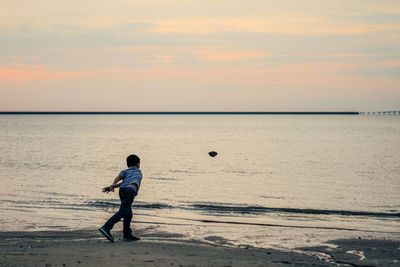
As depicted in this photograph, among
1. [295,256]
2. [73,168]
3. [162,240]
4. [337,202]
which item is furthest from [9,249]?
[73,168]

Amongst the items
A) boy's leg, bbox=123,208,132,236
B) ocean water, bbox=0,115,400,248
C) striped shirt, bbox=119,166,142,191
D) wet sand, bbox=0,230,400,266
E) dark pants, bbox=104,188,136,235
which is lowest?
ocean water, bbox=0,115,400,248

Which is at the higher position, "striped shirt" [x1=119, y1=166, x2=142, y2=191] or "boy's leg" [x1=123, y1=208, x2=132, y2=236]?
"striped shirt" [x1=119, y1=166, x2=142, y2=191]

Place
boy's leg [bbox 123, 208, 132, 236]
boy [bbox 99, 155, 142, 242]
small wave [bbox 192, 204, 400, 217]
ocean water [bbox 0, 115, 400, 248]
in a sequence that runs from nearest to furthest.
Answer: boy [bbox 99, 155, 142, 242] → boy's leg [bbox 123, 208, 132, 236] → ocean water [bbox 0, 115, 400, 248] → small wave [bbox 192, 204, 400, 217]

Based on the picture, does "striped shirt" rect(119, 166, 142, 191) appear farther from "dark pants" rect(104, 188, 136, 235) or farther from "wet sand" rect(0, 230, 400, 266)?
"wet sand" rect(0, 230, 400, 266)

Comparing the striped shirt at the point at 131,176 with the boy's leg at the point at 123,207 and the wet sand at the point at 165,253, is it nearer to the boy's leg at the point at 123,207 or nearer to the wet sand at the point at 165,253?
the boy's leg at the point at 123,207

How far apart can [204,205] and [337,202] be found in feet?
18.9

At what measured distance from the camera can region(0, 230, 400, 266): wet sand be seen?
937 centimetres

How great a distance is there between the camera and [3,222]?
14.5 metres

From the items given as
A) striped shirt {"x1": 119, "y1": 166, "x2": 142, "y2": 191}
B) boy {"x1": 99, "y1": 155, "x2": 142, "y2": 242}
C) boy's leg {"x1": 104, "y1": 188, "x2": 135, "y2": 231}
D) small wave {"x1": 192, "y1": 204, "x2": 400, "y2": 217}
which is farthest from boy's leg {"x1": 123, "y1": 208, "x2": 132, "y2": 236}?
small wave {"x1": 192, "y1": 204, "x2": 400, "y2": 217}

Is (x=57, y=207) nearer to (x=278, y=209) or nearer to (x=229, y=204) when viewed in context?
(x=229, y=204)

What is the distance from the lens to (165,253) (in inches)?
400

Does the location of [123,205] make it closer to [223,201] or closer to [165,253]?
[165,253]

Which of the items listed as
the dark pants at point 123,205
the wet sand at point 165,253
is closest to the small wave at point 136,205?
the wet sand at point 165,253

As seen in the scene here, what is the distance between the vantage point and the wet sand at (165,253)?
9367 millimetres
